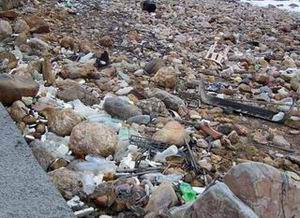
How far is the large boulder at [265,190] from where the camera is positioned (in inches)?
79.5

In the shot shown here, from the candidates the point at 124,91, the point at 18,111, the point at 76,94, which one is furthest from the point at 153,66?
the point at 18,111

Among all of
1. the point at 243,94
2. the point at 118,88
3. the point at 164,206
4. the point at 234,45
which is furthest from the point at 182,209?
the point at 234,45

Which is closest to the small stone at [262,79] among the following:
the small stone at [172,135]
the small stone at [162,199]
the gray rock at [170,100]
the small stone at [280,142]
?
the gray rock at [170,100]

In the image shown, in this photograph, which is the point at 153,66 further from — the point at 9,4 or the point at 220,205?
the point at 220,205

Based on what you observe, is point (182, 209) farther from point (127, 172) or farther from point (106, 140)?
point (106, 140)

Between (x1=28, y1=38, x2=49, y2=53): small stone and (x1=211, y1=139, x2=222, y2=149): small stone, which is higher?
(x1=211, y1=139, x2=222, y2=149): small stone

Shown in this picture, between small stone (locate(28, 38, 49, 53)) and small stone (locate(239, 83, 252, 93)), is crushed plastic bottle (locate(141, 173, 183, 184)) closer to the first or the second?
small stone (locate(239, 83, 252, 93))

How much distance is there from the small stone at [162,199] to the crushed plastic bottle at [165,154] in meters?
0.45

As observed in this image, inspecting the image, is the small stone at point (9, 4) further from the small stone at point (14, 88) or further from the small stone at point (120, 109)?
the small stone at point (120, 109)

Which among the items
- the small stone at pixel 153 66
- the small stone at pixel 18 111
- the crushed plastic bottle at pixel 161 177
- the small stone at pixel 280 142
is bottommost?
the small stone at pixel 153 66

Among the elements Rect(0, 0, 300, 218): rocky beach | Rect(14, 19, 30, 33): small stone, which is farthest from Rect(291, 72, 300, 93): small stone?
Rect(14, 19, 30, 33): small stone

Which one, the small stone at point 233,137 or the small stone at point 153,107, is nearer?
the small stone at point 233,137

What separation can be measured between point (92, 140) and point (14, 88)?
2.49 ft

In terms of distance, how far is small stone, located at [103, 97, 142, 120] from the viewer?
11.1 feet
